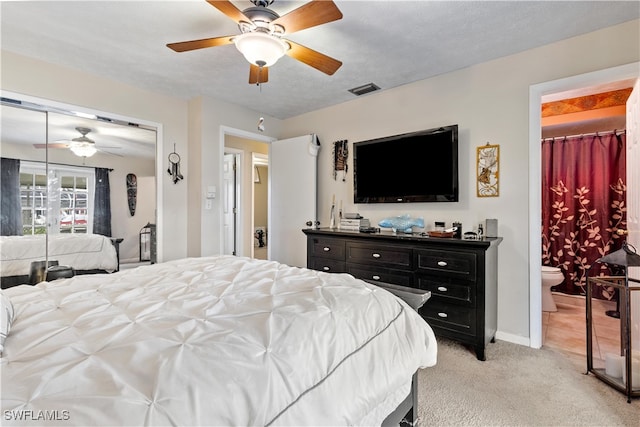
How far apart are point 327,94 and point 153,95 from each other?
1995mm

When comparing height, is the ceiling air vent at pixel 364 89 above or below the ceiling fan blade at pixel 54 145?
above

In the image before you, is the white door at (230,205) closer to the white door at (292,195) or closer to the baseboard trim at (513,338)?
the white door at (292,195)

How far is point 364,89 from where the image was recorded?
3346mm

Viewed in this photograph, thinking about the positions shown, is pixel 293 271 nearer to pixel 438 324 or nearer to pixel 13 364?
pixel 13 364

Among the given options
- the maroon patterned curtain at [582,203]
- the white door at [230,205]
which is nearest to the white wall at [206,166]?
the white door at [230,205]

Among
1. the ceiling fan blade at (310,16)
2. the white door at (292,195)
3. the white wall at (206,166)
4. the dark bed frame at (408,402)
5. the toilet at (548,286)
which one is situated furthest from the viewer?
the white door at (292,195)

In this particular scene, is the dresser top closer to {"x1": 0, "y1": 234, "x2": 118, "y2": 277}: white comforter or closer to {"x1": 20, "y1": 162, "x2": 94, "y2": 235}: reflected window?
{"x1": 0, "y1": 234, "x2": 118, "y2": 277}: white comforter

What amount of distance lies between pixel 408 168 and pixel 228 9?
214 centimetres

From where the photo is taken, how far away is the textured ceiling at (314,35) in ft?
6.63

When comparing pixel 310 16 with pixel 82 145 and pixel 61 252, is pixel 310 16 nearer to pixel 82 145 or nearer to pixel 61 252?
pixel 82 145

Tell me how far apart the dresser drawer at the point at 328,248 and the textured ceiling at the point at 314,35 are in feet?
5.51

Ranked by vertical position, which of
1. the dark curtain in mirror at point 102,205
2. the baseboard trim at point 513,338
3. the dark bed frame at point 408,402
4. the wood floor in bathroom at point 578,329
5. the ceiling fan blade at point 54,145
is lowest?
the wood floor in bathroom at point 578,329

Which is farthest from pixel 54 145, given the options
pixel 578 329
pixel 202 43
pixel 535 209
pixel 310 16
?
pixel 578 329

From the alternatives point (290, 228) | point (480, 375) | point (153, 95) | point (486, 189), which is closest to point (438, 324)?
point (480, 375)
